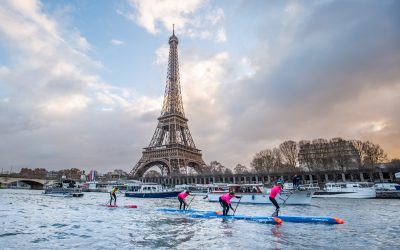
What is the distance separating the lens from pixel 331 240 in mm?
12336

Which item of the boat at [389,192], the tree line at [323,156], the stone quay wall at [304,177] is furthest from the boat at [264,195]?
the tree line at [323,156]

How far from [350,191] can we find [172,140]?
70.5 m

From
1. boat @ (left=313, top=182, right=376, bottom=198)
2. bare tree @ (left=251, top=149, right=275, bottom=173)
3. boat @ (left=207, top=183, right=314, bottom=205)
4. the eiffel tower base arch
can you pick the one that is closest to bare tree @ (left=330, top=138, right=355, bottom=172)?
bare tree @ (left=251, top=149, right=275, bottom=173)

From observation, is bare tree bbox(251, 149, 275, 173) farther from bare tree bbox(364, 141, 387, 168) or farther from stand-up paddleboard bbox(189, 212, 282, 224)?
stand-up paddleboard bbox(189, 212, 282, 224)

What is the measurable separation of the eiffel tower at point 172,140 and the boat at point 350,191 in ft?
186

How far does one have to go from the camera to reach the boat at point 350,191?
50.9m

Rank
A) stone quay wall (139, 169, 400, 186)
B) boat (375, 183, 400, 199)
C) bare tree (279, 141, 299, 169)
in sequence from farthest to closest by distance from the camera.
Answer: bare tree (279, 141, 299, 169), stone quay wall (139, 169, 400, 186), boat (375, 183, 400, 199)

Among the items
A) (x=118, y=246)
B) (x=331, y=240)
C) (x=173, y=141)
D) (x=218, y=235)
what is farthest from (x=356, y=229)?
(x=173, y=141)

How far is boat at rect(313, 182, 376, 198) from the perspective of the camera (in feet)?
167

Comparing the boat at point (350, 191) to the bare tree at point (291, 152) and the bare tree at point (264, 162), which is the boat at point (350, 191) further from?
the bare tree at point (264, 162)

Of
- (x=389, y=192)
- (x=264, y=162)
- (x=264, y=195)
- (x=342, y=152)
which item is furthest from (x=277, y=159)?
(x=264, y=195)

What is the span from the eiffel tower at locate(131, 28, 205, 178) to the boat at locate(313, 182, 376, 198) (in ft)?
186

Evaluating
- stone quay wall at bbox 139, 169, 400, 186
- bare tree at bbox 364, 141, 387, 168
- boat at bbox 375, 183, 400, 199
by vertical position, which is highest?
A: bare tree at bbox 364, 141, 387, 168

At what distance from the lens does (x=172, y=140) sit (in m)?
109
